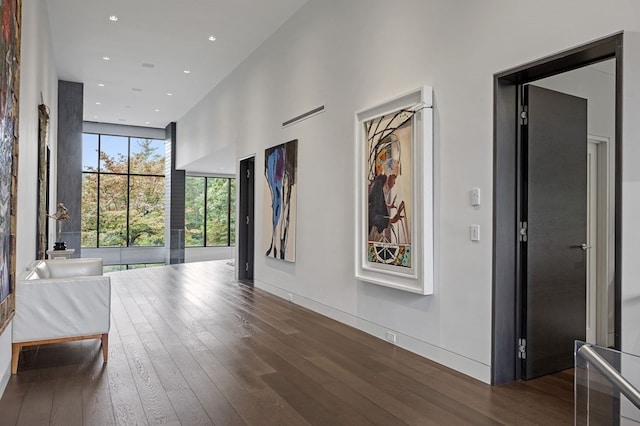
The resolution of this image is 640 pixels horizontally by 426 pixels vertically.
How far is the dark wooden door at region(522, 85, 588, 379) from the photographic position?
11.2ft

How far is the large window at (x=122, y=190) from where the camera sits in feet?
49.5

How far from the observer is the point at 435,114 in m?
3.84

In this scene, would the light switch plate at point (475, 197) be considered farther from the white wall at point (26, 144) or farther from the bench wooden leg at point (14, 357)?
the bench wooden leg at point (14, 357)

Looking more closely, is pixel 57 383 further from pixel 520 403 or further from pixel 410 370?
pixel 520 403

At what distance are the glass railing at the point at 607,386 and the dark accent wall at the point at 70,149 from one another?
1041cm

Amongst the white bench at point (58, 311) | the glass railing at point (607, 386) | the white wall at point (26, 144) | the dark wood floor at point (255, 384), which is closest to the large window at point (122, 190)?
the white wall at point (26, 144)

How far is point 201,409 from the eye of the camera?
280 cm

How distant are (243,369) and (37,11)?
4.66 m

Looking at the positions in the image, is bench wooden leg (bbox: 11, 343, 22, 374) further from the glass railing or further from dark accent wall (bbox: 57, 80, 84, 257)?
dark accent wall (bbox: 57, 80, 84, 257)

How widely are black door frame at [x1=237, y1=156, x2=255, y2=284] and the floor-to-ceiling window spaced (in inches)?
343

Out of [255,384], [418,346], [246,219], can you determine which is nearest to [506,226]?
[418,346]

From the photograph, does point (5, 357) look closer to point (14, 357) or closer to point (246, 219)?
point (14, 357)

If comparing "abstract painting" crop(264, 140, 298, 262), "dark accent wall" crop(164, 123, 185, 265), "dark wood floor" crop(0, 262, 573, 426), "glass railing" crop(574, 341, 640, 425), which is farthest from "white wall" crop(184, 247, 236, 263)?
"glass railing" crop(574, 341, 640, 425)

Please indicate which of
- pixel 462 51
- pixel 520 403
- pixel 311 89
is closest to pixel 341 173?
pixel 311 89
